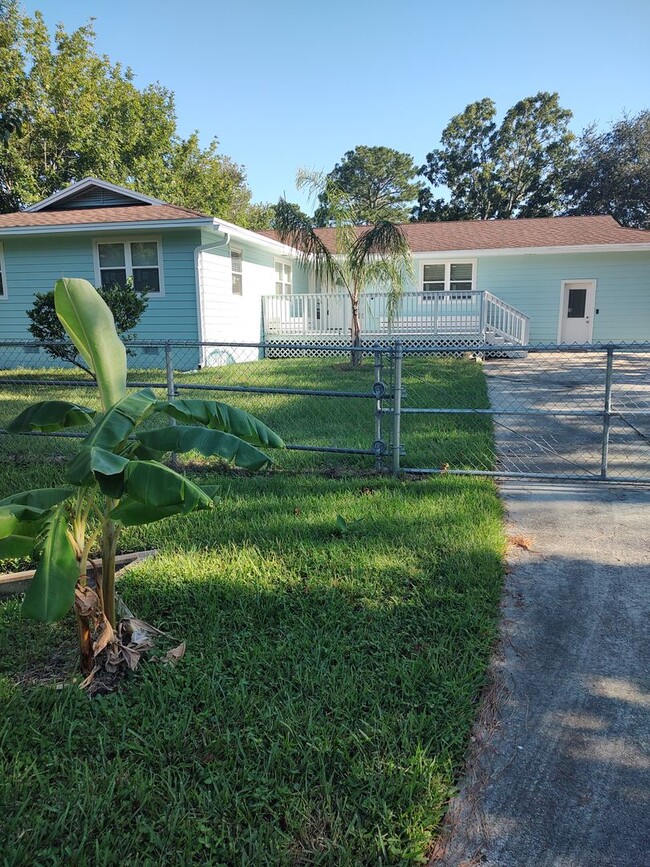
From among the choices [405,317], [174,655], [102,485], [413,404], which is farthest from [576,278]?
[102,485]

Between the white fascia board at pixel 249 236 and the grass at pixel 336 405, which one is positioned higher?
the white fascia board at pixel 249 236

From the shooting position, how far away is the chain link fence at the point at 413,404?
6.10m

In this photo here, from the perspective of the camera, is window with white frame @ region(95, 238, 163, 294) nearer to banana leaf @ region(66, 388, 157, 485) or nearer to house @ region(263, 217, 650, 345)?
house @ region(263, 217, 650, 345)

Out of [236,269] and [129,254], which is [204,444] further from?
[236,269]

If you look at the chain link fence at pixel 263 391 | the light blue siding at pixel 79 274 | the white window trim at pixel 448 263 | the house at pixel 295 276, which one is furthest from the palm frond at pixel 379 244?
the white window trim at pixel 448 263

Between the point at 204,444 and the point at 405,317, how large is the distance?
613 inches

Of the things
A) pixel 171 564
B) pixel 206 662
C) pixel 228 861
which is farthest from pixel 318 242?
pixel 228 861

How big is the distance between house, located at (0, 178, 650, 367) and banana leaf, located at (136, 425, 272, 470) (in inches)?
470

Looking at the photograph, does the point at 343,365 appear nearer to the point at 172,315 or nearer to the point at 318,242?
the point at 318,242

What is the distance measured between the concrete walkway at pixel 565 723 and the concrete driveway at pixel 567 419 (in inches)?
63.9

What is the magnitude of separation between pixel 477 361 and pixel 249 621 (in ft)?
46.6

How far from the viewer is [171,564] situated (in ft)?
13.6

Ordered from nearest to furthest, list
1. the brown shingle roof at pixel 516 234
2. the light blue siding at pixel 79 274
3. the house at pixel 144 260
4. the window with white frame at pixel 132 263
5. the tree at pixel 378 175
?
the house at pixel 144 260
the light blue siding at pixel 79 274
the window with white frame at pixel 132 263
the brown shingle roof at pixel 516 234
the tree at pixel 378 175

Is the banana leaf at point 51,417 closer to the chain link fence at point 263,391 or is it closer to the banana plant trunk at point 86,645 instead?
the banana plant trunk at point 86,645
